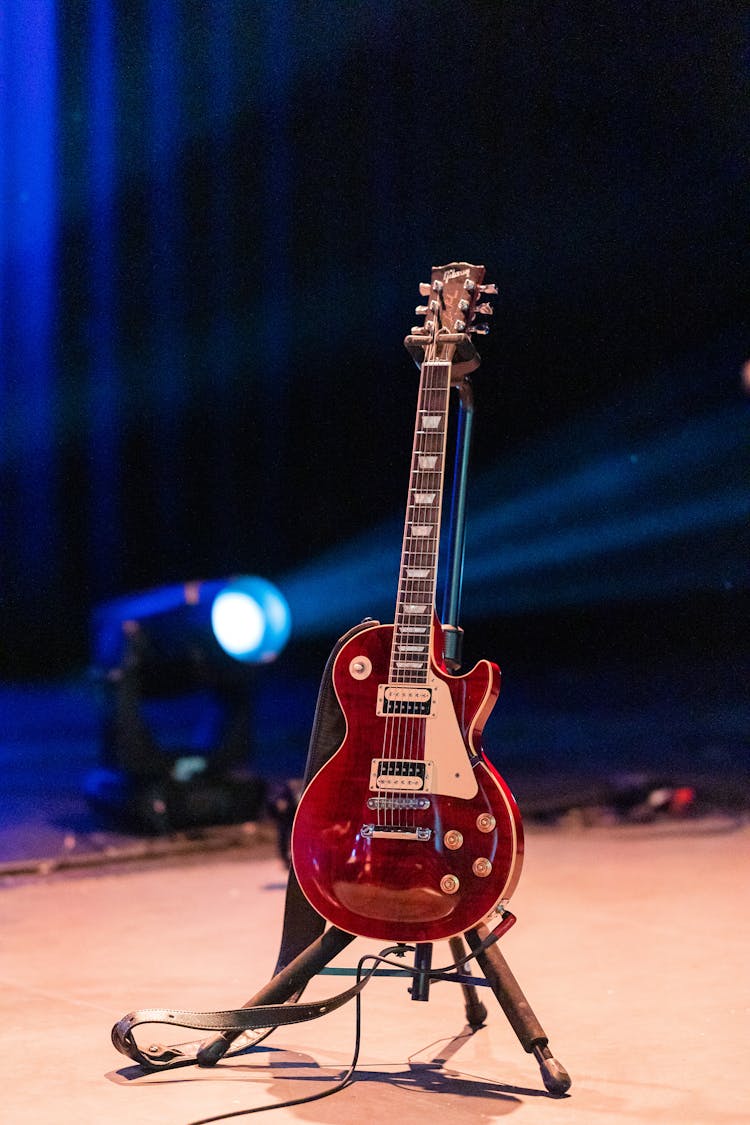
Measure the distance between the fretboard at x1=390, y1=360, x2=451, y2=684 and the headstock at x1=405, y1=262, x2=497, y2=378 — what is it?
0.18ft

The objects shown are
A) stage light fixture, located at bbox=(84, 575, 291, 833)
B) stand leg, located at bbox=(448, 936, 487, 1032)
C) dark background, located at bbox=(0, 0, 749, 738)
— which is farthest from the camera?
dark background, located at bbox=(0, 0, 749, 738)

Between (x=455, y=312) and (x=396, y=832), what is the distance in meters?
0.98

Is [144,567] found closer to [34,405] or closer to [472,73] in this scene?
[34,405]

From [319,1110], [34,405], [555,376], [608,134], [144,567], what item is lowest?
[319,1110]

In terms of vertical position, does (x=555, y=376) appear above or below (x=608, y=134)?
below

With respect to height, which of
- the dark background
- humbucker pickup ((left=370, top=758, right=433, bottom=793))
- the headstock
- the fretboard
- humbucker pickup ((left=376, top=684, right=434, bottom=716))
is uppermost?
the dark background

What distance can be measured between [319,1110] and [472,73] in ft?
22.4

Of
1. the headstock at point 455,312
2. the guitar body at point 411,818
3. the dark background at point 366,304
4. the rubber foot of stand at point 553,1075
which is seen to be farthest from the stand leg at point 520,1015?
the dark background at point 366,304

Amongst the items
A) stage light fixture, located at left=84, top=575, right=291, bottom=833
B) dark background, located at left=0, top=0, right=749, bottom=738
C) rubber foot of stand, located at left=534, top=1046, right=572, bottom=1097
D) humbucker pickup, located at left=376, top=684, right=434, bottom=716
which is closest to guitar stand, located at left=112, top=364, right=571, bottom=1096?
rubber foot of stand, located at left=534, top=1046, right=572, bottom=1097

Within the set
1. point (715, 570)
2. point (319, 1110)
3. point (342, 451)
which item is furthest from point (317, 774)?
point (715, 570)

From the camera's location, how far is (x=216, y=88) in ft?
25.8

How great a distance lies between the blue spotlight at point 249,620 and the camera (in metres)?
5.36

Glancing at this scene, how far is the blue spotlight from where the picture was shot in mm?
5359

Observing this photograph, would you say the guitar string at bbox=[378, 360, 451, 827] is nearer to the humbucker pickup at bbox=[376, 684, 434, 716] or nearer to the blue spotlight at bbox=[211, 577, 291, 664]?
the humbucker pickup at bbox=[376, 684, 434, 716]
